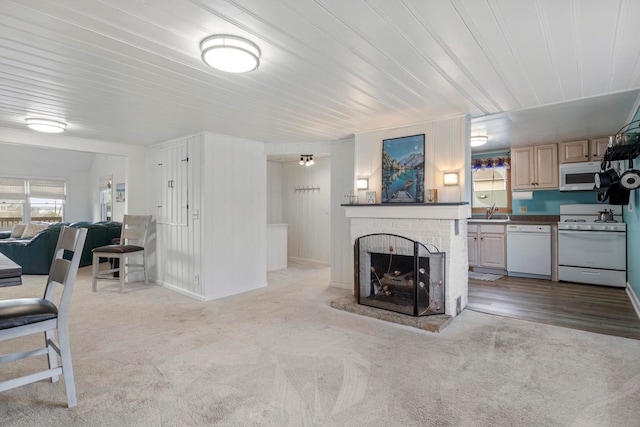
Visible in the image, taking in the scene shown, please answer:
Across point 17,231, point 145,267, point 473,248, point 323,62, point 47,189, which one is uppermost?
point 323,62

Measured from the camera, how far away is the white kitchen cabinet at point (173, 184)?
4.44 metres

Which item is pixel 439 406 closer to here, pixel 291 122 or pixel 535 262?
pixel 291 122

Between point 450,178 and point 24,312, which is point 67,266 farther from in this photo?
point 450,178

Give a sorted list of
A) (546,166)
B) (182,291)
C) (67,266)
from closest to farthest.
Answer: (67,266) < (182,291) < (546,166)

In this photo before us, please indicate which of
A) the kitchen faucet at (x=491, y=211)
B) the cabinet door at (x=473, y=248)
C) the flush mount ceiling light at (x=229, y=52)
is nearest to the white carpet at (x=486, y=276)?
the cabinet door at (x=473, y=248)

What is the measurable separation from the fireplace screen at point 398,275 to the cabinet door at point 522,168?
3136 mm

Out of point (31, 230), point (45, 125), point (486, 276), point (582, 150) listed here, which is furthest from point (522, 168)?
point (31, 230)

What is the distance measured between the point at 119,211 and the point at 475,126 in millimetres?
7938

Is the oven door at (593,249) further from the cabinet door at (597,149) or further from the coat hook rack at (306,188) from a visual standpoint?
the coat hook rack at (306,188)

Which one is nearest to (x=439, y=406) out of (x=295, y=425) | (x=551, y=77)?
(x=295, y=425)

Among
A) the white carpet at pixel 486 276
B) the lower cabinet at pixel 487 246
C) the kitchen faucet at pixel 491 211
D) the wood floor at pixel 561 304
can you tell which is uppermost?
the kitchen faucet at pixel 491 211

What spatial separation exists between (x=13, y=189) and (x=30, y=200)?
42cm

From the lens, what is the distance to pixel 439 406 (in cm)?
188

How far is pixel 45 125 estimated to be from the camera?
361cm
